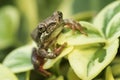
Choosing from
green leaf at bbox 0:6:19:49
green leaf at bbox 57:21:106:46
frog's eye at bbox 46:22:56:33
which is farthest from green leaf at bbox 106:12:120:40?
green leaf at bbox 0:6:19:49

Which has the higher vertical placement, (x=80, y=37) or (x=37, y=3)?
(x=37, y=3)

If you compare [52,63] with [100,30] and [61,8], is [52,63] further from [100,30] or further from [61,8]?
[61,8]

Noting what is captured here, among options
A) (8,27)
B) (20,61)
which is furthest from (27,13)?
(20,61)

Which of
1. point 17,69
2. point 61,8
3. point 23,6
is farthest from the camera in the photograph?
point 23,6

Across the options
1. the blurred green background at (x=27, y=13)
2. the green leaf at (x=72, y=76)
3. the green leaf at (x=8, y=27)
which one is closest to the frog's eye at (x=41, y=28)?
the green leaf at (x=72, y=76)

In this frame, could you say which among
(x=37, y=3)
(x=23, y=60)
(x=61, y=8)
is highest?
(x=37, y=3)

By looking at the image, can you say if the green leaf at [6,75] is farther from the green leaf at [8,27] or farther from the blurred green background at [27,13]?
the green leaf at [8,27]

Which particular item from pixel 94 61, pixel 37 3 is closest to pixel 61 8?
pixel 37 3
